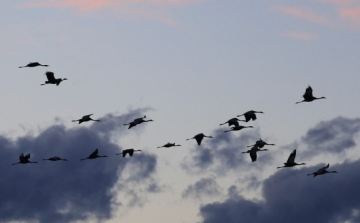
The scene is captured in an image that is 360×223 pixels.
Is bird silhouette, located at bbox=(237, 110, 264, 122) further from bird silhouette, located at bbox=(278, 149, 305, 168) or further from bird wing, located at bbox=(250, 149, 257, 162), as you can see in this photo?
bird silhouette, located at bbox=(278, 149, 305, 168)

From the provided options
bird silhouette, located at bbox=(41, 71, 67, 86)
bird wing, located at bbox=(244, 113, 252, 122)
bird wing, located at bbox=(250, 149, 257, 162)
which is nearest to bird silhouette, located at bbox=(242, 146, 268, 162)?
bird wing, located at bbox=(250, 149, 257, 162)

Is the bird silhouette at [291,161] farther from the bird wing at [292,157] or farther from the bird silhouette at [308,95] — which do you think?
the bird silhouette at [308,95]

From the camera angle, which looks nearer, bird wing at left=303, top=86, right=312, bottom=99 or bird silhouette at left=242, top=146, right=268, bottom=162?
bird silhouette at left=242, top=146, right=268, bottom=162

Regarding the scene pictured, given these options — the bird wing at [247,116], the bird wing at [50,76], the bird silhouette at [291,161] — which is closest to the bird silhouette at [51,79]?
the bird wing at [50,76]

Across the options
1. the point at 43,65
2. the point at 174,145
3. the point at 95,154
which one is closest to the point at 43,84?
the point at 43,65

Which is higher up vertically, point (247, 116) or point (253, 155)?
point (247, 116)

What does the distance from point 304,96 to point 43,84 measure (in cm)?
2824

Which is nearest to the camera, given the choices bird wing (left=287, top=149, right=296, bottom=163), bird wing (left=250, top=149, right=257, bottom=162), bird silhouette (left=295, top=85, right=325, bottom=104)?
bird wing (left=250, top=149, right=257, bottom=162)

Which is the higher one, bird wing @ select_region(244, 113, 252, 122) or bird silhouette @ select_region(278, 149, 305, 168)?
bird wing @ select_region(244, 113, 252, 122)

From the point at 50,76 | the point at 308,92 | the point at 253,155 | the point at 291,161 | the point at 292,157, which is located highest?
the point at 50,76

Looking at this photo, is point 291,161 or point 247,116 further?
point 247,116

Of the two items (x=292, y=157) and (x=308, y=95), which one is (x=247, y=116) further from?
(x=292, y=157)

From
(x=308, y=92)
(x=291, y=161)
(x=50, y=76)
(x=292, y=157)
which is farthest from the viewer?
(x=308, y=92)

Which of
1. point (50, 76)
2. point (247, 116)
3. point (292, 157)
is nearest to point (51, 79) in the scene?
point (50, 76)
